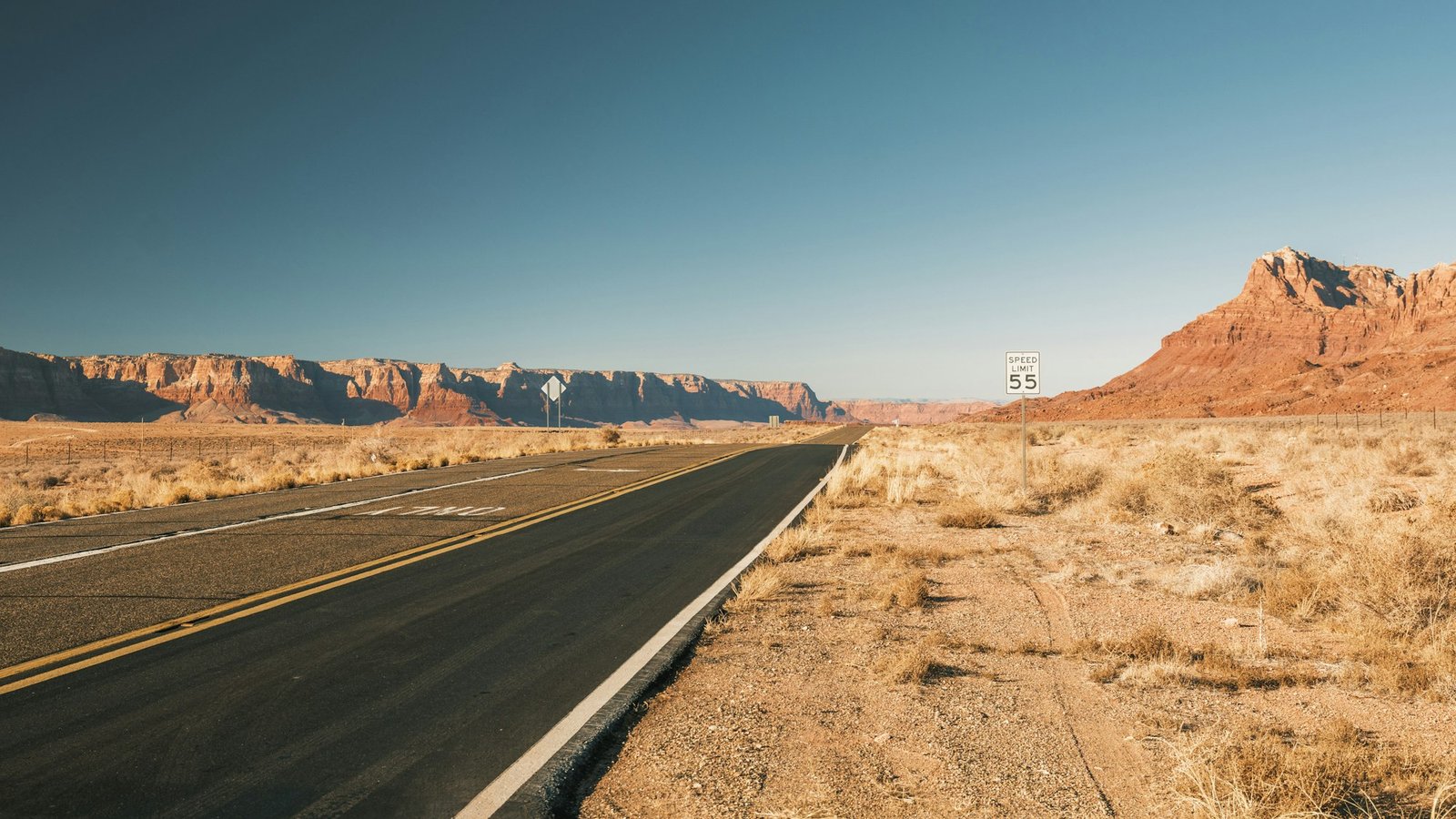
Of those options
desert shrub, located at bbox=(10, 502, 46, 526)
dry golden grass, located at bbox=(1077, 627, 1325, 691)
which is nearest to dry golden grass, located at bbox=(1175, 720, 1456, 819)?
dry golden grass, located at bbox=(1077, 627, 1325, 691)

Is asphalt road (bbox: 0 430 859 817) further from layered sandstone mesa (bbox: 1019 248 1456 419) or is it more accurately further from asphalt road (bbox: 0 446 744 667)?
layered sandstone mesa (bbox: 1019 248 1456 419)

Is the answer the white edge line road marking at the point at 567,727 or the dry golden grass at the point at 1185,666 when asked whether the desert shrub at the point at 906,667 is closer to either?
the dry golden grass at the point at 1185,666

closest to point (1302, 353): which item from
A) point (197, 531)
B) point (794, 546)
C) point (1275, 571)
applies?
point (1275, 571)

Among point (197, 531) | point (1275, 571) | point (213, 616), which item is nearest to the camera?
point (213, 616)

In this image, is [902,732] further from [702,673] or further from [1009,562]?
[1009,562]

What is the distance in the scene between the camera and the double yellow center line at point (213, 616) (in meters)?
4.86

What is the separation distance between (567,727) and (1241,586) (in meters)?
6.87

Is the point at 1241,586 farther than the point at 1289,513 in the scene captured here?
No

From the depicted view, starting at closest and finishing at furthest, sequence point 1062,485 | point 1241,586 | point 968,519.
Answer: point 1241,586, point 968,519, point 1062,485

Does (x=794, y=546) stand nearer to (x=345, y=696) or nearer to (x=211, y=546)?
(x=345, y=696)

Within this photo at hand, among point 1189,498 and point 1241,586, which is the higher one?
point 1189,498

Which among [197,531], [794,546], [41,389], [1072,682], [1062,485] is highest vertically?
[41,389]

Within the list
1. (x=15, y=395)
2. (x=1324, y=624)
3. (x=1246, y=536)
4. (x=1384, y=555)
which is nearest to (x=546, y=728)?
(x=1324, y=624)

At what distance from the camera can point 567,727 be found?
13.6 feet
